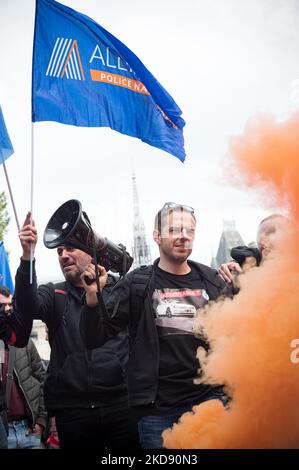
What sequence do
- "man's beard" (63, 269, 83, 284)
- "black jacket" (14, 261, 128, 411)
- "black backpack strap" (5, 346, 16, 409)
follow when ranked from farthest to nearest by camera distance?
"black backpack strap" (5, 346, 16, 409)
"man's beard" (63, 269, 83, 284)
"black jacket" (14, 261, 128, 411)

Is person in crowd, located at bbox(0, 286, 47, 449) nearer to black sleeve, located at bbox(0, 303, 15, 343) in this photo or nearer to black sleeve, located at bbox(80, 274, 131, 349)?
black sleeve, located at bbox(0, 303, 15, 343)

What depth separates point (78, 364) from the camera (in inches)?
93.7

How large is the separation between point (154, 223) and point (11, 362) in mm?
1245

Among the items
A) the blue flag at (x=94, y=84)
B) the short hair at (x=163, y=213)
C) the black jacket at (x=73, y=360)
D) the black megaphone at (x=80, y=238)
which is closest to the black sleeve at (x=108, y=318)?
the black megaphone at (x=80, y=238)

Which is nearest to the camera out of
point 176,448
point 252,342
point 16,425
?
point 176,448

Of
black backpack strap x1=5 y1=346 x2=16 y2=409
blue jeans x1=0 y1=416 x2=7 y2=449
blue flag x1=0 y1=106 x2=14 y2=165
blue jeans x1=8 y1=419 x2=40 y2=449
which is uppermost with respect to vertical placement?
blue flag x1=0 y1=106 x2=14 y2=165

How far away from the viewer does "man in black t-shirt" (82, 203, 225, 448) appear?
2.13 meters

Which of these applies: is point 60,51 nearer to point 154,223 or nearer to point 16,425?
point 154,223

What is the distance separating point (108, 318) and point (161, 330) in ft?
0.85

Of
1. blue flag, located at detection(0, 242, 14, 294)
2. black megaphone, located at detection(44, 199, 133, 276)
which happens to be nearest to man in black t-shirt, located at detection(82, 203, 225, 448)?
black megaphone, located at detection(44, 199, 133, 276)

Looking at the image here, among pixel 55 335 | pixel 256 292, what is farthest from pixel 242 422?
pixel 55 335

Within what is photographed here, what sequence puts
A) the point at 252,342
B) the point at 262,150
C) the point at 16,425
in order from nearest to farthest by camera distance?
the point at 252,342 < the point at 262,150 < the point at 16,425

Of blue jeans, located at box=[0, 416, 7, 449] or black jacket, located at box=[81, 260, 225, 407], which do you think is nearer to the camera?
black jacket, located at box=[81, 260, 225, 407]

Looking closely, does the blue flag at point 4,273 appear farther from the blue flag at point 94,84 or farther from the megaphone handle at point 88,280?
the megaphone handle at point 88,280
